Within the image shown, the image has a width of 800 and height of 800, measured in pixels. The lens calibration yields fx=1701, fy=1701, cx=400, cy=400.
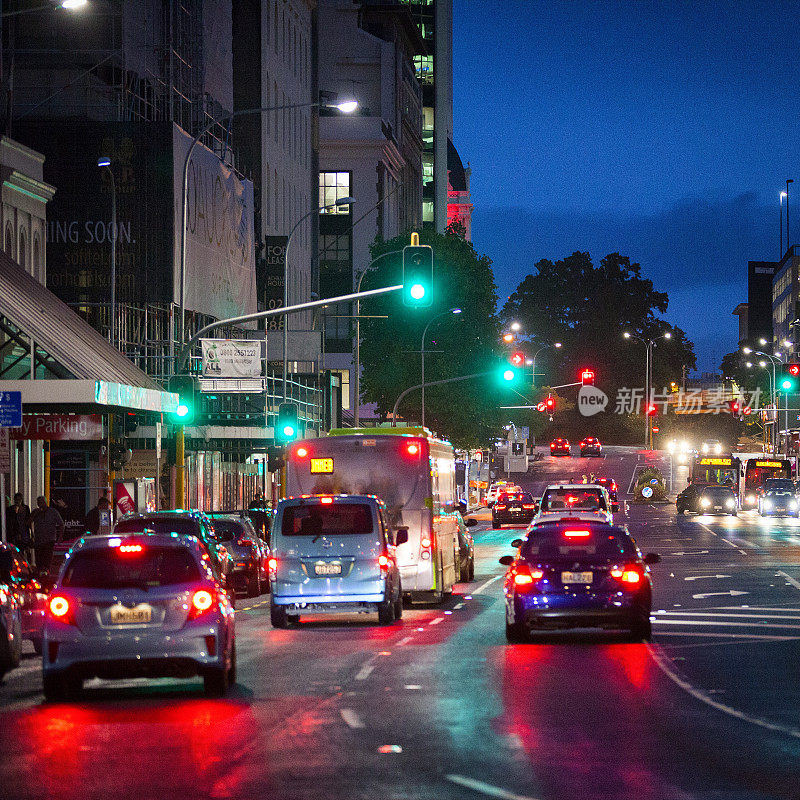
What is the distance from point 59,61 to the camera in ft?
181

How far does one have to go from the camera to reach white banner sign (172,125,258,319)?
2058 inches

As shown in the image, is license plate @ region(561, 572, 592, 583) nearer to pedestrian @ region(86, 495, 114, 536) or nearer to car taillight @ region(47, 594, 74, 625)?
car taillight @ region(47, 594, 74, 625)

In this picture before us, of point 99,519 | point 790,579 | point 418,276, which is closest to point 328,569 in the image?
point 418,276

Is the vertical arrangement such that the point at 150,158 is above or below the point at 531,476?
above

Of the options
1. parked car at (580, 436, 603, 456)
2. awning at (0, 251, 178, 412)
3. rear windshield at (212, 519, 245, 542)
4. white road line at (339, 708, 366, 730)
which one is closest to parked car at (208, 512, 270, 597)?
rear windshield at (212, 519, 245, 542)

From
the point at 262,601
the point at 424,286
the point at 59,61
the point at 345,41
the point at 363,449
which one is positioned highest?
the point at 345,41

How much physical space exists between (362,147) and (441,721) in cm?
9891

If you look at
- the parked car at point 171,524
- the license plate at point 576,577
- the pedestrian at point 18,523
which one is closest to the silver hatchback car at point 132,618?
the license plate at point 576,577

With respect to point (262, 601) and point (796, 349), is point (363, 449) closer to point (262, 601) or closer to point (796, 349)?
point (262, 601)

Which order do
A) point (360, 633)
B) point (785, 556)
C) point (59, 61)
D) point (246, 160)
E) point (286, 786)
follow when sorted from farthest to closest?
point (246, 160) < point (59, 61) < point (785, 556) < point (360, 633) < point (286, 786)

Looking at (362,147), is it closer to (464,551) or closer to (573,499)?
(573,499)

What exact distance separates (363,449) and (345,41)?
314 ft

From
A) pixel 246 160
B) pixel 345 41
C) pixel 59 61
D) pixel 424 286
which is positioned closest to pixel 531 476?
pixel 345 41

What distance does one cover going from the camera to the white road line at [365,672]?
16875mm
